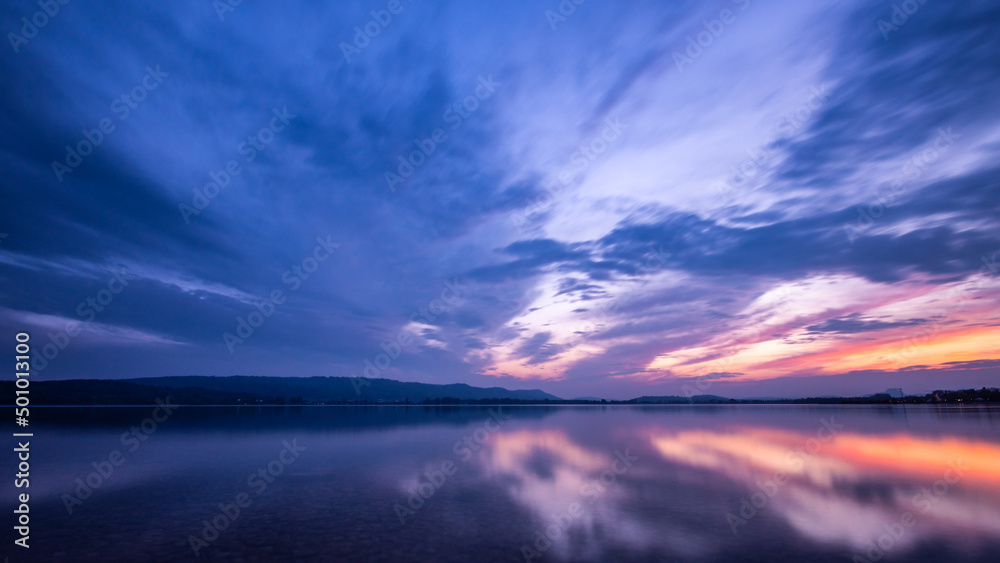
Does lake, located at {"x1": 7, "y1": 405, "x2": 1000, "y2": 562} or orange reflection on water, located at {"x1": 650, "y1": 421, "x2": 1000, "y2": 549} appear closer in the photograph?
lake, located at {"x1": 7, "y1": 405, "x2": 1000, "y2": 562}

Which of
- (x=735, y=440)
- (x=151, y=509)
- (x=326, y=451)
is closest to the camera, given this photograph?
(x=151, y=509)

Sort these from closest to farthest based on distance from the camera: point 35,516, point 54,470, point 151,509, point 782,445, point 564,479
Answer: point 35,516 → point 151,509 → point 564,479 → point 54,470 → point 782,445

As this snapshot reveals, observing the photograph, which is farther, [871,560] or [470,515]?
[470,515]

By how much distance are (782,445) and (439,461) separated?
2821 cm

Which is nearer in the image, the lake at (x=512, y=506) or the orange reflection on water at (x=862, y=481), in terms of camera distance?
the lake at (x=512, y=506)

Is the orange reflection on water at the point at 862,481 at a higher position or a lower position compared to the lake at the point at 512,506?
lower

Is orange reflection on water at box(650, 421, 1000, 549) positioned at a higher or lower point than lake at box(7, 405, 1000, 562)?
lower

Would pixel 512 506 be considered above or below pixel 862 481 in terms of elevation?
above

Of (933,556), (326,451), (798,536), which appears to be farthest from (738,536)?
(326,451)

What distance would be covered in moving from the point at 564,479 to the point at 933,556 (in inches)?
527

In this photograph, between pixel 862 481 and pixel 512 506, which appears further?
pixel 862 481

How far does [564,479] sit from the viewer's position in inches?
864

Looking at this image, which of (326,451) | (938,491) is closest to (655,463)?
(938,491)

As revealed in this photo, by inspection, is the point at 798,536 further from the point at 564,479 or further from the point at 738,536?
the point at 564,479
